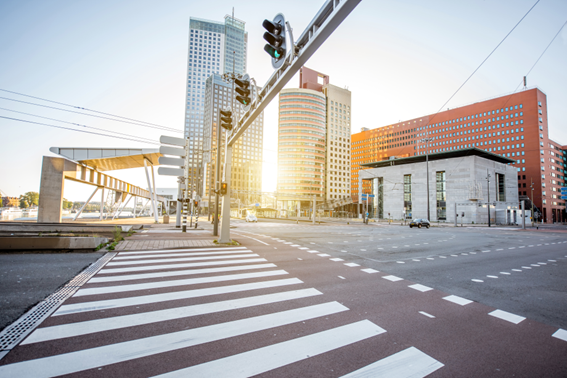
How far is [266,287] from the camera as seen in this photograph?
5.67 metres

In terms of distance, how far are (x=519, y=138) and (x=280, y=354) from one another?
119437 mm

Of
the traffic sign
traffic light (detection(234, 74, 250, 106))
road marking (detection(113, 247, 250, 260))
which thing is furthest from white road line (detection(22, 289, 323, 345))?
the traffic sign

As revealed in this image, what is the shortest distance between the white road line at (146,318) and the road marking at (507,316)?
Answer: 10.5ft

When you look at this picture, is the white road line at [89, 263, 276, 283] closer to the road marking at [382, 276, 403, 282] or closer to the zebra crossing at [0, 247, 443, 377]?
the zebra crossing at [0, 247, 443, 377]

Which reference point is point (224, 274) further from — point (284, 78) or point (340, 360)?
point (284, 78)

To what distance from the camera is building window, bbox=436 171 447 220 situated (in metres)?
58.0

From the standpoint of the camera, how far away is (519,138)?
8800 centimetres

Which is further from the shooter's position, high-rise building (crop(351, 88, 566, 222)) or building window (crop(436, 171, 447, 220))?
high-rise building (crop(351, 88, 566, 222))

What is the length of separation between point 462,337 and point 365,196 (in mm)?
48003

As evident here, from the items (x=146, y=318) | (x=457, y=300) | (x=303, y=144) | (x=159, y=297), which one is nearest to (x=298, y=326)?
(x=146, y=318)

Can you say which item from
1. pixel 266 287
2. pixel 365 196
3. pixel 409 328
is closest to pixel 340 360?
pixel 409 328

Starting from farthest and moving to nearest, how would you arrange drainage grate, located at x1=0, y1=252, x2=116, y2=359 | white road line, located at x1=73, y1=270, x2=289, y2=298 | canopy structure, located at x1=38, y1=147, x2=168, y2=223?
1. canopy structure, located at x1=38, y1=147, x2=168, y2=223
2. white road line, located at x1=73, y1=270, x2=289, y2=298
3. drainage grate, located at x1=0, y1=252, x2=116, y2=359

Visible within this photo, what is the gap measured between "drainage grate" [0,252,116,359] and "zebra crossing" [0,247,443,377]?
0.12 meters

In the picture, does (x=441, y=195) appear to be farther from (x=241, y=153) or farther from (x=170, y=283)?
(x=241, y=153)
